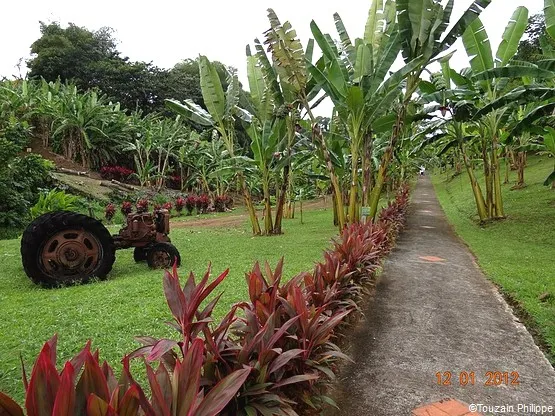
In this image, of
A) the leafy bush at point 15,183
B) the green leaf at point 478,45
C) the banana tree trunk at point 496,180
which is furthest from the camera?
the banana tree trunk at point 496,180

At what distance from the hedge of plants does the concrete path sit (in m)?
0.33

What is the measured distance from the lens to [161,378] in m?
1.47

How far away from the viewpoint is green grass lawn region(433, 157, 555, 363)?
452cm

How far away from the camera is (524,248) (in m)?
8.14

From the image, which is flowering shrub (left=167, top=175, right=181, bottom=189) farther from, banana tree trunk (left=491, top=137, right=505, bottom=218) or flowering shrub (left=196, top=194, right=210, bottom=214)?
banana tree trunk (left=491, top=137, right=505, bottom=218)

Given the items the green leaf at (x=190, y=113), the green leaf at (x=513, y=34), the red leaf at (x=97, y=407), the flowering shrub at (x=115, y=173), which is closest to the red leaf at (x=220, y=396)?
the red leaf at (x=97, y=407)

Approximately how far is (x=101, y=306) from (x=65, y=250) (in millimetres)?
1776

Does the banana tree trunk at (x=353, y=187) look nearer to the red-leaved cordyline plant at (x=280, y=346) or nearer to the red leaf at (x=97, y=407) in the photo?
the red-leaved cordyline plant at (x=280, y=346)

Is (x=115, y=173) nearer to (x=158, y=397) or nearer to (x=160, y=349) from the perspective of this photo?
(x=160, y=349)

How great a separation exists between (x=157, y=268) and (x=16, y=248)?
142 inches

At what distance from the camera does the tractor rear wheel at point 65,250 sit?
5406 millimetres

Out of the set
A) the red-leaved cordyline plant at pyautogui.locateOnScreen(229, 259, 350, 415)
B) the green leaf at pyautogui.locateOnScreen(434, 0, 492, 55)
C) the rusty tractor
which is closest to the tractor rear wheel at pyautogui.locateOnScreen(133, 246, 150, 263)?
the rusty tractor

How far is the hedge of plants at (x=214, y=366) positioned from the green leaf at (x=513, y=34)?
338 inches

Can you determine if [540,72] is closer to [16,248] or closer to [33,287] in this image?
[33,287]
